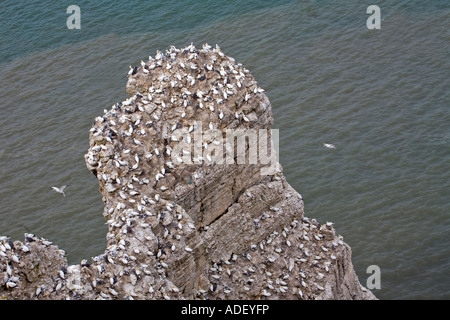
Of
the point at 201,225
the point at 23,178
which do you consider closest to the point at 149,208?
the point at 201,225

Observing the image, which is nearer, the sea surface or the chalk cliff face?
the chalk cliff face

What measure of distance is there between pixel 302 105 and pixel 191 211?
74.0 ft

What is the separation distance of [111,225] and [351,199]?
19.0 metres

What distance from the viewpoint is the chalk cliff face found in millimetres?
20859

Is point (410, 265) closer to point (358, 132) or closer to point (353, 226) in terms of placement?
point (353, 226)

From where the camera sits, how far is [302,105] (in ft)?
148

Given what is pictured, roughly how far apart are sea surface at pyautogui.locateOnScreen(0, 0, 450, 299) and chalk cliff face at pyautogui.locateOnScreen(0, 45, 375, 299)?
8.30 m

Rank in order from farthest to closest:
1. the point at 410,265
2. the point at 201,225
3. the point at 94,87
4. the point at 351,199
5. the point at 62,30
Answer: the point at 62,30 < the point at 94,87 < the point at 351,199 < the point at 410,265 < the point at 201,225

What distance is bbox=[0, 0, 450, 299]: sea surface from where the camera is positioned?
36.2 metres

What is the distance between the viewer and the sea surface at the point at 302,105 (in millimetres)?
36225

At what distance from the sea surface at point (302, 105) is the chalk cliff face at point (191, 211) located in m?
8.30

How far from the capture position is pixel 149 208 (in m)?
22.7

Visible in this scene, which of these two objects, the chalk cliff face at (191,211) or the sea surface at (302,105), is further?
the sea surface at (302,105)

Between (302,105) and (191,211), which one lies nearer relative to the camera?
(191,211)
